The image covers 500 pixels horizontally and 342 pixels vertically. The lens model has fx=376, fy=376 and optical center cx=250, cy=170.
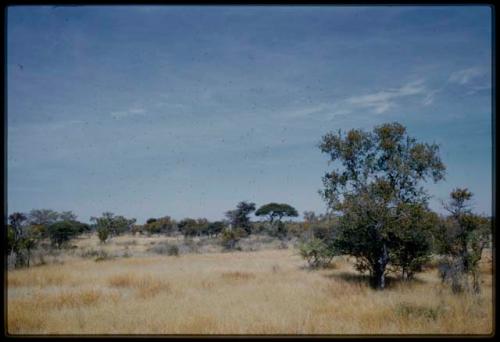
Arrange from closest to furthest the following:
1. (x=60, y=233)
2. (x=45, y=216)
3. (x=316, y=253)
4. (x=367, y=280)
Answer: (x=367, y=280) < (x=316, y=253) < (x=60, y=233) < (x=45, y=216)

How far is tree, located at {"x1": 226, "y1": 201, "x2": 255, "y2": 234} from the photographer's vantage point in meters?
55.6

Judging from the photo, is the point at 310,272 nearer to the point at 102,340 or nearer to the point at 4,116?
the point at 102,340

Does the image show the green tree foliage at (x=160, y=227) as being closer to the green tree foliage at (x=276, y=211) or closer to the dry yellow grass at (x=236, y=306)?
the green tree foliage at (x=276, y=211)

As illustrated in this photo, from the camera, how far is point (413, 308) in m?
8.58

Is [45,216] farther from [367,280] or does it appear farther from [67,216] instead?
[367,280]

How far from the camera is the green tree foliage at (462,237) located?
11719 mm

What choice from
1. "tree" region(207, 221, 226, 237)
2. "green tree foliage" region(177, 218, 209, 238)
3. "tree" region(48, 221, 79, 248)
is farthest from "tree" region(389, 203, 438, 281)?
"tree" region(207, 221, 226, 237)

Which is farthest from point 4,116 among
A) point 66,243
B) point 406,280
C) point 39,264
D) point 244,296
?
point 66,243

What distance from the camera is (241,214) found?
57312 mm

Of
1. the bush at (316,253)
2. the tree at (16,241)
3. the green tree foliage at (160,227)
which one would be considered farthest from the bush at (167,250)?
the green tree foliage at (160,227)

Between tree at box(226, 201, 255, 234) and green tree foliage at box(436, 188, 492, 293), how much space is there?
43.0m

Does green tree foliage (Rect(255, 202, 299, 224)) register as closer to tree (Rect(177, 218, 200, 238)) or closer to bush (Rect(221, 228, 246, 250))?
tree (Rect(177, 218, 200, 238))

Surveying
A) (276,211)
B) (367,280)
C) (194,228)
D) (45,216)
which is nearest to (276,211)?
(276,211)

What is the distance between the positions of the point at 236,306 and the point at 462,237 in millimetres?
7721
